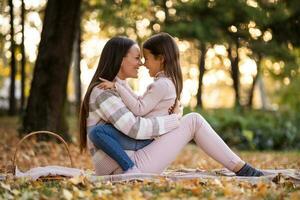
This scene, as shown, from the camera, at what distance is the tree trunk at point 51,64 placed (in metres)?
11.4

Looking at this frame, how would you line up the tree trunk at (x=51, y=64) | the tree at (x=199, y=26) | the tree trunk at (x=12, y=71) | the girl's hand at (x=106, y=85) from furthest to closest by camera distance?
the tree trunk at (x=12, y=71) < the tree at (x=199, y=26) < the tree trunk at (x=51, y=64) < the girl's hand at (x=106, y=85)

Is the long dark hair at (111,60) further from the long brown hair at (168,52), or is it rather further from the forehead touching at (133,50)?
the long brown hair at (168,52)

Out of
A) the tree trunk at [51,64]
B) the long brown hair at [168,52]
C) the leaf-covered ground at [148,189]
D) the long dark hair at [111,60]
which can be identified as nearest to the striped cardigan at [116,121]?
the long dark hair at [111,60]

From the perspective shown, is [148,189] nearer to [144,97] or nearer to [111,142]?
[111,142]

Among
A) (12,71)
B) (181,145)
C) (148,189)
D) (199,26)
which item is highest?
(199,26)

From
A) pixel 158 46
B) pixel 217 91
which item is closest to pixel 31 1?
pixel 158 46

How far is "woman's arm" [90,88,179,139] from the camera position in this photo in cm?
535

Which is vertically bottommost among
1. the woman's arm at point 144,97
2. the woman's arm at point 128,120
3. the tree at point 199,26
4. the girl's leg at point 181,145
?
the girl's leg at point 181,145

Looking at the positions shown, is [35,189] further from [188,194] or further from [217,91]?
[217,91]

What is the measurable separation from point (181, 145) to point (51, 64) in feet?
20.9

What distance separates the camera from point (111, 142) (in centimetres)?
530

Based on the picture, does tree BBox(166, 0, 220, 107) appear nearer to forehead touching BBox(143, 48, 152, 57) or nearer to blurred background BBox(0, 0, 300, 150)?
blurred background BBox(0, 0, 300, 150)

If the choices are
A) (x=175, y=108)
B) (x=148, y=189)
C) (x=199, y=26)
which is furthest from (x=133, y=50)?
→ (x=199, y=26)

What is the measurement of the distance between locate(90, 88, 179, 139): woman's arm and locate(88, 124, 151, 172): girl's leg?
91 mm
